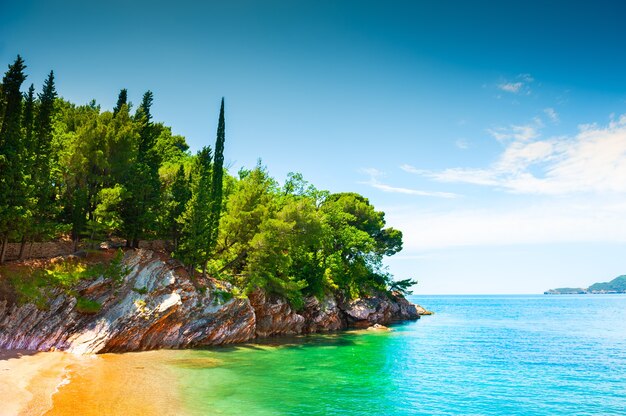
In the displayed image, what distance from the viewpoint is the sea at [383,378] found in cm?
2241

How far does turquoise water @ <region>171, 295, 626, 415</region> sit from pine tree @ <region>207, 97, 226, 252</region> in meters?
14.1

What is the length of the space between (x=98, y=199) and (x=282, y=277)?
2457 centimetres

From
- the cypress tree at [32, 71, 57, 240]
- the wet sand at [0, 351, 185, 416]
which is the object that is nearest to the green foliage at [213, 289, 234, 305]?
the wet sand at [0, 351, 185, 416]

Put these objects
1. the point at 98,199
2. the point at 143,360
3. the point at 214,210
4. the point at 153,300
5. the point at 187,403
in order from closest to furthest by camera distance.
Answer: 1. the point at 187,403
2. the point at 143,360
3. the point at 153,300
4. the point at 98,199
5. the point at 214,210

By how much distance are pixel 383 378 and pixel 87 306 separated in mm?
25409

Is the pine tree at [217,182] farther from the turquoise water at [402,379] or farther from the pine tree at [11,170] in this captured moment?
the pine tree at [11,170]

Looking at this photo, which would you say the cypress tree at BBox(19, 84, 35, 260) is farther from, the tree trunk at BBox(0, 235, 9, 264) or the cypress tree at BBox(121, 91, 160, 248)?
the cypress tree at BBox(121, 91, 160, 248)

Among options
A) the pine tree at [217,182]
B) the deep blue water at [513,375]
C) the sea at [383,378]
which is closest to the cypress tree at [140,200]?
the pine tree at [217,182]

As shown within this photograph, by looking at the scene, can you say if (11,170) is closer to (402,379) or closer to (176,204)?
(176,204)

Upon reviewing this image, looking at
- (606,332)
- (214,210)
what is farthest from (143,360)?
(606,332)

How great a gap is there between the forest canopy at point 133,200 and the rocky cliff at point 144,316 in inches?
132

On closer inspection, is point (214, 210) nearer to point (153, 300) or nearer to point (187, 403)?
point (153, 300)

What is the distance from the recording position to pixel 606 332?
212ft

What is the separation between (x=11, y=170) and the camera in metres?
31.2
